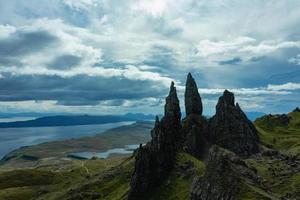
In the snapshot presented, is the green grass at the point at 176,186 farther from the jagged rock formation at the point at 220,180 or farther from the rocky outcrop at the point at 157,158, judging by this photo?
the jagged rock formation at the point at 220,180

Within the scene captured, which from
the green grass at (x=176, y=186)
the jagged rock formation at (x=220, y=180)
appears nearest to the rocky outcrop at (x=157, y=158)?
the green grass at (x=176, y=186)

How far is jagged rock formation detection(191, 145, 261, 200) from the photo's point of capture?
3593 inches

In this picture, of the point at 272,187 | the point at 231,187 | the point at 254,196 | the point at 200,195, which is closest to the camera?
the point at 254,196

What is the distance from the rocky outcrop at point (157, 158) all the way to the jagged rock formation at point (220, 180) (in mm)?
48402

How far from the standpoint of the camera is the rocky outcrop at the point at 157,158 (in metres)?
150

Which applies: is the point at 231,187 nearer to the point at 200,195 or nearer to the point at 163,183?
the point at 200,195

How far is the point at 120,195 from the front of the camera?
16850cm

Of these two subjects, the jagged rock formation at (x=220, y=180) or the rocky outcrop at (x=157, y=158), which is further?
the rocky outcrop at (x=157, y=158)

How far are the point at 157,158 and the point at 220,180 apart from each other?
2501 inches

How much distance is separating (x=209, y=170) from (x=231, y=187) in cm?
1178

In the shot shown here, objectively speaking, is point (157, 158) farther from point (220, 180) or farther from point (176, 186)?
point (220, 180)

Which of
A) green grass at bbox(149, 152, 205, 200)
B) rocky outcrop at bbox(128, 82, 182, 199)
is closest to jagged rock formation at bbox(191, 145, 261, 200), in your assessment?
green grass at bbox(149, 152, 205, 200)

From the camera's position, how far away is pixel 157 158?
517ft

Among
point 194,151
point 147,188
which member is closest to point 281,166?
point 194,151
